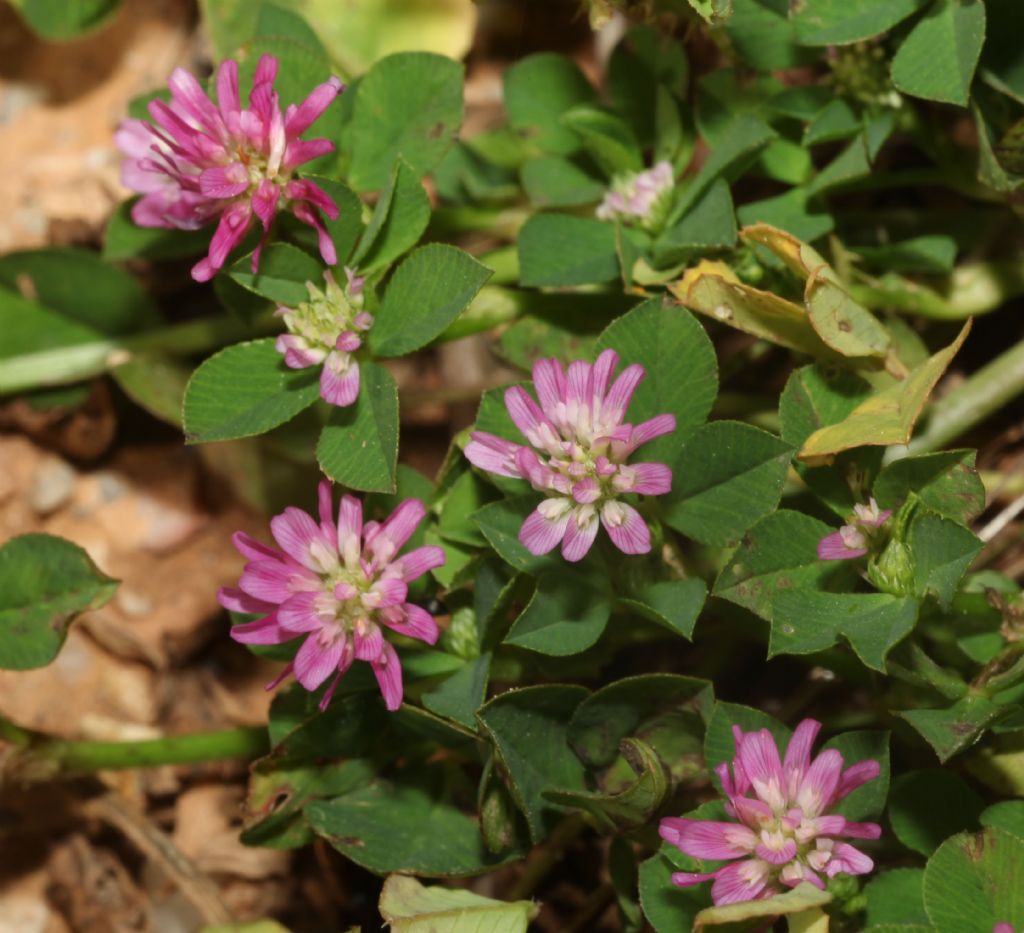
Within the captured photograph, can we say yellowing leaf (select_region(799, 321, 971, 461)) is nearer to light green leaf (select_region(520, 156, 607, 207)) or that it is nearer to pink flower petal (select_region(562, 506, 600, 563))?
pink flower petal (select_region(562, 506, 600, 563))

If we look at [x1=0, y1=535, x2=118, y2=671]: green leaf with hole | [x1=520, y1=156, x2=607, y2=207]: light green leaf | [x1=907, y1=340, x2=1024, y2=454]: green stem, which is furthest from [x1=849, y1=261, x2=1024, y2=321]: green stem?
[x1=0, y1=535, x2=118, y2=671]: green leaf with hole

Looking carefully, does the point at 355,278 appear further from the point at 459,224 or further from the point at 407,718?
the point at 407,718

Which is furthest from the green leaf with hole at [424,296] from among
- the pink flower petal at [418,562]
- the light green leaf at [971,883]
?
the light green leaf at [971,883]

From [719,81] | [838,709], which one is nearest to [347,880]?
[838,709]

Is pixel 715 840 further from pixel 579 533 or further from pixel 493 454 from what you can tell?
pixel 493 454

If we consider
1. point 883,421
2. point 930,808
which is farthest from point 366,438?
point 930,808

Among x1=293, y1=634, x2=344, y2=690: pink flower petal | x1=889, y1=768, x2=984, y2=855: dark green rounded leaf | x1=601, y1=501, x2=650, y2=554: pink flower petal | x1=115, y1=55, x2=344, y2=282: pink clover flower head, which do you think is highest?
x1=115, y1=55, x2=344, y2=282: pink clover flower head

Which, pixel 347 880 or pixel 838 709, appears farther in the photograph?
pixel 347 880
